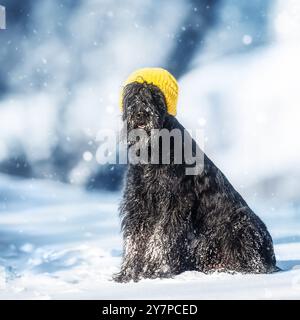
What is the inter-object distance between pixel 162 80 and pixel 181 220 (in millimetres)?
1827

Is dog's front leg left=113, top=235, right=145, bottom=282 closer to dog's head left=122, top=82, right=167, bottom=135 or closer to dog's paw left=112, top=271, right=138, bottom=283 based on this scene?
dog's paw left=112, top=271, right=138, bottom=283

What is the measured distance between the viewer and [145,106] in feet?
24.3


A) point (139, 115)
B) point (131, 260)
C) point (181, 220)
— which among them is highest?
point (139, 115)

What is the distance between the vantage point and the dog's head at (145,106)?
7.42 m

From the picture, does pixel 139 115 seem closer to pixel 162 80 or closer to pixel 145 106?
pixel 145 106

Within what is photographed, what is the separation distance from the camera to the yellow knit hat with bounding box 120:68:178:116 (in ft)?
24.7

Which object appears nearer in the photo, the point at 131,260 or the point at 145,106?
the point at 145,106

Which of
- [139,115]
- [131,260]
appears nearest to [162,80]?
[139,115]

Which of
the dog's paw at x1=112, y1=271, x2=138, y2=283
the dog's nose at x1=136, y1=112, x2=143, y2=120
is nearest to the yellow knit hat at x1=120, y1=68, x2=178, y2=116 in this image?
the dog's nose at x1=136, y1=112, x2=143, y2=120

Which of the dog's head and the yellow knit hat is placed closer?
the dog's head

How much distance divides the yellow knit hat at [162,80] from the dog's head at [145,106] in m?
0.06

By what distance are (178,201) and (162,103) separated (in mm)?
1281

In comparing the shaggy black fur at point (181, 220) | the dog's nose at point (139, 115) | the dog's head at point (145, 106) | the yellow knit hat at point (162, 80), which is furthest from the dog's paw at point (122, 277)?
the yellow knit hat at point (162, 80)

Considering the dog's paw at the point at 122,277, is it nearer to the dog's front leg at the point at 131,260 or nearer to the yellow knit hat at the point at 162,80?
the dog's front leg at the point at 131,260
